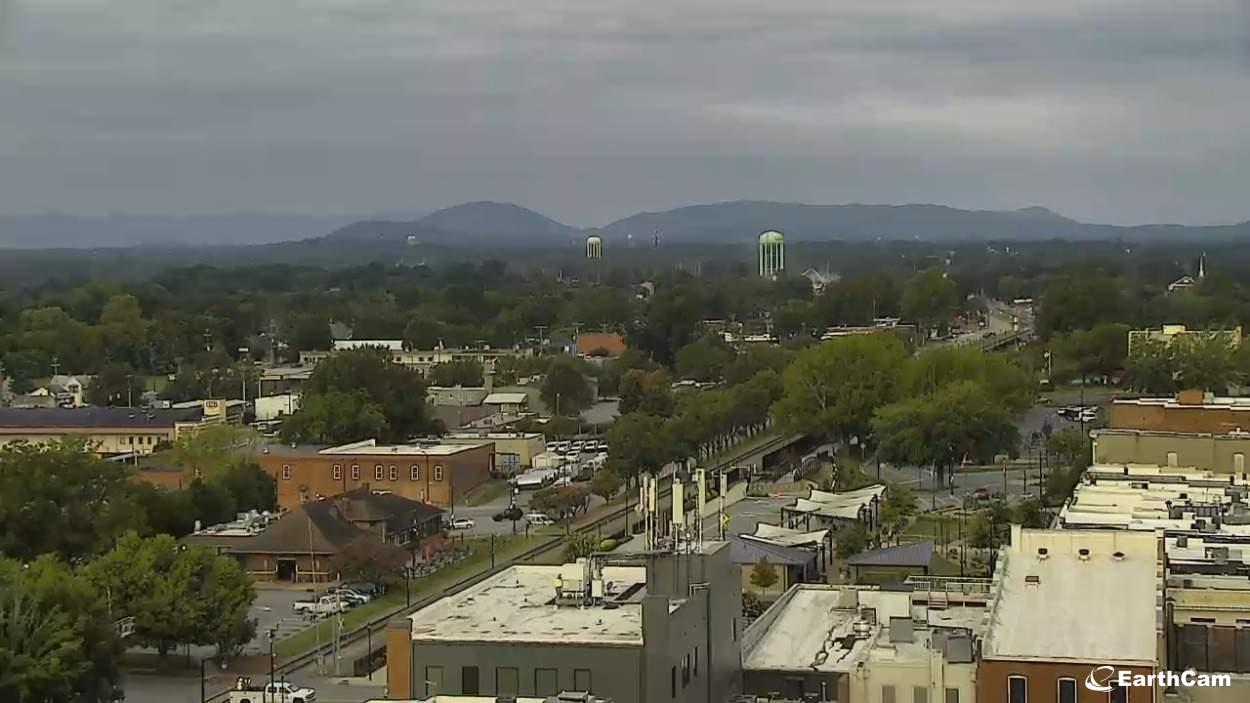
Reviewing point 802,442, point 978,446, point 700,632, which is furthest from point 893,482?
point 700,632

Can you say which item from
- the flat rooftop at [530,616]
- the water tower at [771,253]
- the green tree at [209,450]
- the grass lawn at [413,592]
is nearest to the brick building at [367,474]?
the green tree at [209,450]

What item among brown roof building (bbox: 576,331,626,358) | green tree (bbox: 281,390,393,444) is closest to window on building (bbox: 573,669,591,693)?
green tree (bbox: 281,390,393,444)

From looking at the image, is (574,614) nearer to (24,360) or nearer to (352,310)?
(24,360)

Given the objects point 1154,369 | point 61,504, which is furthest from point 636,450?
point 1154,369

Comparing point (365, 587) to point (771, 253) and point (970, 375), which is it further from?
point (771, 253)

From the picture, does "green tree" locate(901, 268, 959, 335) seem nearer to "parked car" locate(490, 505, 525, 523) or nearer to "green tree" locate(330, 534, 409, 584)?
"parked car" locate(490, 505, 525, 523)

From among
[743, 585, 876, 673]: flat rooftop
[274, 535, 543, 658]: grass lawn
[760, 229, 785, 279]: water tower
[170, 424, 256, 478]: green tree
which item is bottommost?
Answer: [274, 535, 543, 658]: grass lawn

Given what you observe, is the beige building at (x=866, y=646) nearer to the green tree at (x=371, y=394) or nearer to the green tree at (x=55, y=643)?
the green tree at (x=55, y=643)
